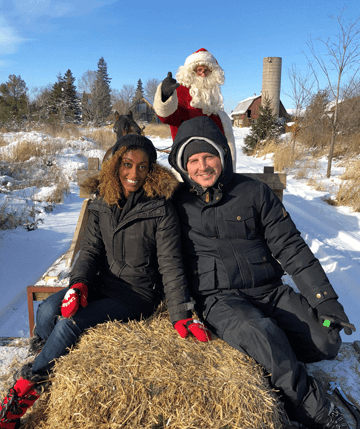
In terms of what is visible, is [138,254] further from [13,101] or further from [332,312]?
[13,101]

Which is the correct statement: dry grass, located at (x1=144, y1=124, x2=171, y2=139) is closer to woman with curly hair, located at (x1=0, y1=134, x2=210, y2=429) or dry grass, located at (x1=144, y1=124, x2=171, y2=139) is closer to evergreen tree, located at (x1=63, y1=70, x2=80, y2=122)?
evergreen tree, located at (x1=63, y1=70, x2=80, y2=122)

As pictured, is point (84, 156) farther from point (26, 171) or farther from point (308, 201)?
point (308, 201)

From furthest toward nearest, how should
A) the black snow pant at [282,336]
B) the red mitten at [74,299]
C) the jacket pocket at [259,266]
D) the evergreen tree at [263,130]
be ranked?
1. the evergreen tree at [263,130]
2. the jacket pocket at [259,266]
3. the red mitten at [74,299]
4. the black snow pant at [282,336]

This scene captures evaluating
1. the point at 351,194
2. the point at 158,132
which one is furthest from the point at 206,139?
the point at 158,132

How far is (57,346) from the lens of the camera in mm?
1751

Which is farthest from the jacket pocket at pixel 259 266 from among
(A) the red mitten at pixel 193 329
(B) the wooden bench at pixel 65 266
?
(B) the wooden bench at pixel 65 266

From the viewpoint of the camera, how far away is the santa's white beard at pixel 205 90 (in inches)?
126

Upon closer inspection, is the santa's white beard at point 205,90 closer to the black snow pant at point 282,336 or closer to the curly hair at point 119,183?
the curly hair at point 119,183

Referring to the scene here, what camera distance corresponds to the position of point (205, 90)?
3.22 meters

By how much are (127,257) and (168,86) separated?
158 centimetres

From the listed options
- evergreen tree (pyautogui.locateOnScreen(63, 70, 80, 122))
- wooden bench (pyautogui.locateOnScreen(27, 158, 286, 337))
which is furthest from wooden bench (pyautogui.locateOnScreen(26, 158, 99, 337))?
evergreen tree (pyautogui.locateOnScreen(63, 70, 80, 122))

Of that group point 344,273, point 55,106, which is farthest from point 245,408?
point 55,106

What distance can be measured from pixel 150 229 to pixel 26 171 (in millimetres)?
8752

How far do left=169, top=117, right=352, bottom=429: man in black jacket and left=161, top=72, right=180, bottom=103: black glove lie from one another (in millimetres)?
676
